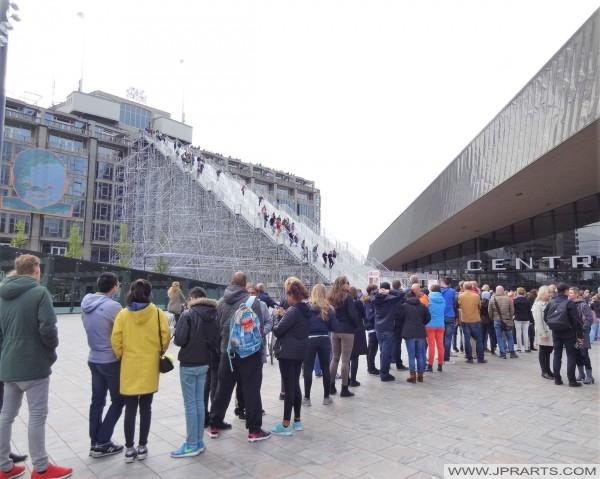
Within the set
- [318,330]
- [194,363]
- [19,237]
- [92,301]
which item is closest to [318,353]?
[318,330]

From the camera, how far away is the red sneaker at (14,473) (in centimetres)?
380

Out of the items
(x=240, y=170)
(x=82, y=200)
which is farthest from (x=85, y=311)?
(x=240, y=170)

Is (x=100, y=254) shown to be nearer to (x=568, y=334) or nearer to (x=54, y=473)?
(x=54, y=473)

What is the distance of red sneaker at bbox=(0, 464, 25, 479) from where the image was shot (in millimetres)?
3799

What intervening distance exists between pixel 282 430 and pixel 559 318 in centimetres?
498

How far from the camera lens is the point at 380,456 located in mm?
4215

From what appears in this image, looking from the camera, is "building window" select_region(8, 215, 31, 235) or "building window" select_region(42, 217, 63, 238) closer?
"building window" select_region(8, 215, 31, 235)

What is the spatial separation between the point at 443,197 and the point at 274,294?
1206cm

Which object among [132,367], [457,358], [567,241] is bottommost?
[457,358]

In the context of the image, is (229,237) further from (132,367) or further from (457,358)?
(132,367)

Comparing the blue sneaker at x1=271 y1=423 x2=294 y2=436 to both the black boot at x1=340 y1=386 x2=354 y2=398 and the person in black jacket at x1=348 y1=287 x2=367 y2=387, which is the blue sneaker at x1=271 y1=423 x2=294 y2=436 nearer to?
the black boot at x1=340 y1=386 x2=354 y2=398

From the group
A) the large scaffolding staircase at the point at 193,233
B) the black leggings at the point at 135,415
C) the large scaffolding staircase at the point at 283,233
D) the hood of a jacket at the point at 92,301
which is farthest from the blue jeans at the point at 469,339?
the large scaffolding staircase at the point at 193,233

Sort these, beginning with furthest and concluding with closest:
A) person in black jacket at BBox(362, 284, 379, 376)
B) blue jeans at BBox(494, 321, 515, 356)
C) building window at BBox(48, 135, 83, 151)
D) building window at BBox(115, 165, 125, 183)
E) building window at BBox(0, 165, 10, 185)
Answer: building window at BBox(115, 165, 125, 183)
building window at BBox(48, 135, 83, 151)
building window at BBox(0, 165, 10, 185)
blue jeans at BBox(494, 321, 515, 356)
person in black jacket at BBox(362, 284, 379, 376)

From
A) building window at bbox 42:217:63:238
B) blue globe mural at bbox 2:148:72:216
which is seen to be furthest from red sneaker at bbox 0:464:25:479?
building window at bbox 42:217:63:238
